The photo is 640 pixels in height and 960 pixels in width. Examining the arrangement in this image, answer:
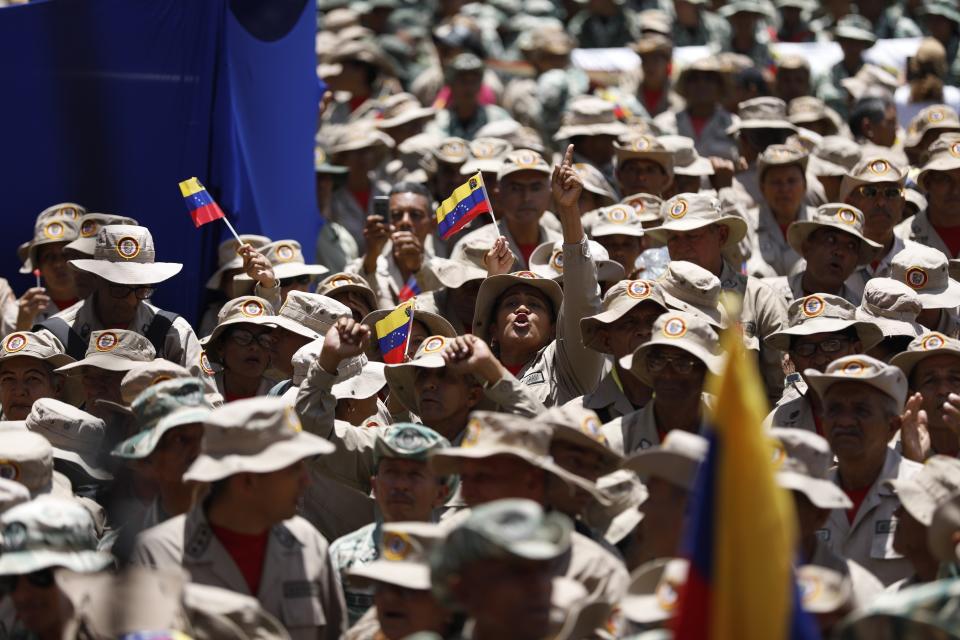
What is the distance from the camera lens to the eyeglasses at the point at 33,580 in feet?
19.1

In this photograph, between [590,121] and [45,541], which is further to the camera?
[590,121]

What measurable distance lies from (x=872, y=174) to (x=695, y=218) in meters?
1.61

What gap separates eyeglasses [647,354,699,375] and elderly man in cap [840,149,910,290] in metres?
3.12

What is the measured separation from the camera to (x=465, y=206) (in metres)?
→ 10.2

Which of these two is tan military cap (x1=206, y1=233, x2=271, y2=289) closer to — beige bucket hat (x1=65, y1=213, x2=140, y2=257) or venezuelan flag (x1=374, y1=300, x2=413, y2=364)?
beige bucket hat (x1=65, y1=213, x2=140, y2=257)

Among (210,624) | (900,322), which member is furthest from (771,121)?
(210,624)

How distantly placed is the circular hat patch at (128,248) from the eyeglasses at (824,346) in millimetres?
3590

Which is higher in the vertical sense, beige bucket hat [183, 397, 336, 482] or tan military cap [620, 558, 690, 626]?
beige bucket hat [183, 397, 336, 482]

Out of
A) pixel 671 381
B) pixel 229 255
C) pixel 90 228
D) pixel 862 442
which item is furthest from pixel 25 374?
pixel 862 442

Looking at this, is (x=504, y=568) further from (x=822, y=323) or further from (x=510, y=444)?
(x=822, y=323)

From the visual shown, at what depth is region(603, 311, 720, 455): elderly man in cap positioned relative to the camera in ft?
25.4

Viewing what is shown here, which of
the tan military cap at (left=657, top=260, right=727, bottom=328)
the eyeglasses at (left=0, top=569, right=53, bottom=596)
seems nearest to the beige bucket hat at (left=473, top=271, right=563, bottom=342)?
the tan military cap at (left=657, top=260, right=727, bottom=328)

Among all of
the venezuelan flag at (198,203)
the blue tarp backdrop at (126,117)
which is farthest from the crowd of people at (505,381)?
the venezuelan flag at (198,203)

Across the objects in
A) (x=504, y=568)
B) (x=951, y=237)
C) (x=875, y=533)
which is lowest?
(x=951, y=237)
